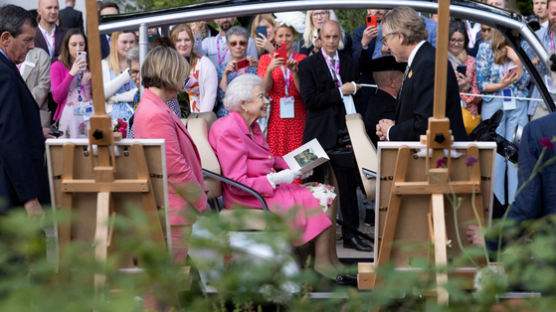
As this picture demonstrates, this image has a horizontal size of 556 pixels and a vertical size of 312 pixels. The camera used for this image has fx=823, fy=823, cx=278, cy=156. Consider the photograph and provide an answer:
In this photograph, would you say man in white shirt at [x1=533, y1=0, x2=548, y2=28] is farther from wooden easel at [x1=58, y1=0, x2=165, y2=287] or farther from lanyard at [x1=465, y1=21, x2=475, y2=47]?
wooden easel at [x1=58, y1=0, x2=165, y2=287]

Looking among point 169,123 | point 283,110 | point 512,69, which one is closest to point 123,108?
point 283,110

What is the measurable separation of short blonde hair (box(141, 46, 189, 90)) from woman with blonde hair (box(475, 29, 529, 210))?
444 cm

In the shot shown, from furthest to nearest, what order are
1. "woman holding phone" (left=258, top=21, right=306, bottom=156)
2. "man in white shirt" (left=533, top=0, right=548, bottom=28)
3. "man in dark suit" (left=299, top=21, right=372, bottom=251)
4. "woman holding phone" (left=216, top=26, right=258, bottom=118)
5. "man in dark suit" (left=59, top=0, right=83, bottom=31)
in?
"man in dark suit" (left=59, top=0, right=83, bottom=31), "man in white shirt" (left=533, top=0, right=548, bottom=28), "woman holding phone" (left=216, top=26, right=258, bottom=118), "woman holding phone" (left=258, top=21, right=306, bottom=156), "man in dark suit" (left=299, top=21, right=372, bottom=251)

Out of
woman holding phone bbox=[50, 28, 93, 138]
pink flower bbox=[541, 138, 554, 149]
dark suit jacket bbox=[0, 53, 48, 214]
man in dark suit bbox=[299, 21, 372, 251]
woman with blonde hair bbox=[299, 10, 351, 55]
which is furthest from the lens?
woman with blonde hair bbox=[299, 10, 351, 55]

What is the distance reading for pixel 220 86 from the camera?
25.0ft

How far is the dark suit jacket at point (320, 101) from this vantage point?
7.00 m

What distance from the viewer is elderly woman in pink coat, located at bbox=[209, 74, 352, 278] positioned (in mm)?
5398

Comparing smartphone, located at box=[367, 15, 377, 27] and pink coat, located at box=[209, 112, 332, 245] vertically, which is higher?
smartphone, located at box=[367, 15, 377, 27]

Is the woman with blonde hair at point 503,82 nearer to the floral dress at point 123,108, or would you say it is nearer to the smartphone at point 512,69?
the smartphone at point 512,69

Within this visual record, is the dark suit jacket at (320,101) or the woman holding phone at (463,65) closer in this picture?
the dark suit jacket at (320,101)

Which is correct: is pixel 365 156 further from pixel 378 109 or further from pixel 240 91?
pixel 378 109

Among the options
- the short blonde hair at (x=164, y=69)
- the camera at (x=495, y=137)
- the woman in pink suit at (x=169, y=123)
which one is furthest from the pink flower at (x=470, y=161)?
the camera at (x=495, y=137)

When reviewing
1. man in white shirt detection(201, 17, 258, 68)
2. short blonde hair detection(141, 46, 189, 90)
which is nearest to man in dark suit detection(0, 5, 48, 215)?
short blonde hair detection(141, 46, 189, 90)

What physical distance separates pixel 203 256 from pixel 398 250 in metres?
2.07
